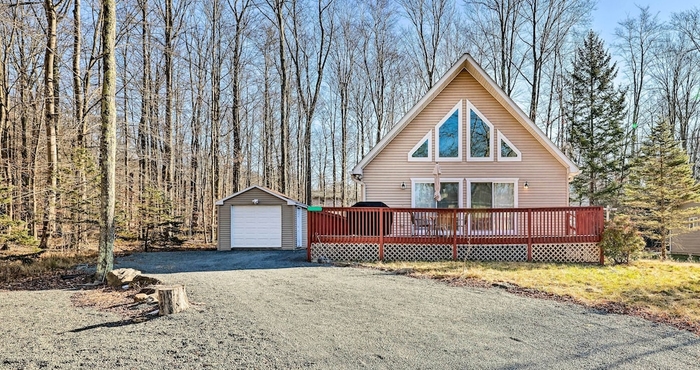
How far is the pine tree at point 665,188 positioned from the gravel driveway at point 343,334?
15314 millimetres

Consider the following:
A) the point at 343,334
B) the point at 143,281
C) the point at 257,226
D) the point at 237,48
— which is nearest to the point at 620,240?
the point at 343,334

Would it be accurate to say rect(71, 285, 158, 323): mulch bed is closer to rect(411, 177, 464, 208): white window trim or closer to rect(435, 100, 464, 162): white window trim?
rect(411, 177, 464, 208): white window trim

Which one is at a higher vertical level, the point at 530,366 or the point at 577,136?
the point at 577,136

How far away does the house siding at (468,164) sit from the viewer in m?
13.3

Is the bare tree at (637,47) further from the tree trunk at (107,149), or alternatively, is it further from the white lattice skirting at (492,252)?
the tree trunk at (107,149)

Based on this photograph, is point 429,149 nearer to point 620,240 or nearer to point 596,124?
point 620,240

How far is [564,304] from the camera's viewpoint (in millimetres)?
6207

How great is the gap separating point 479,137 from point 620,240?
5146 mm

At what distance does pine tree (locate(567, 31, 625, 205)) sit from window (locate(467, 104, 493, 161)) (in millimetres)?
11226

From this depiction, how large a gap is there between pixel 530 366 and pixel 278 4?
772 inches

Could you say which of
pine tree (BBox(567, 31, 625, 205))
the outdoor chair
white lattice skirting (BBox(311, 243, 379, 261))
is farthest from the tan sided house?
pine tree (BBox(567, 31, 625, 205))

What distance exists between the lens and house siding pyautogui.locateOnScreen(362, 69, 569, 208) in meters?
13.3

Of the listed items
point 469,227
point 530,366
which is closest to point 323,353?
point 530,366

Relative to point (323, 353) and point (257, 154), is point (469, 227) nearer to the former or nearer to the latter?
point (323, 353)
